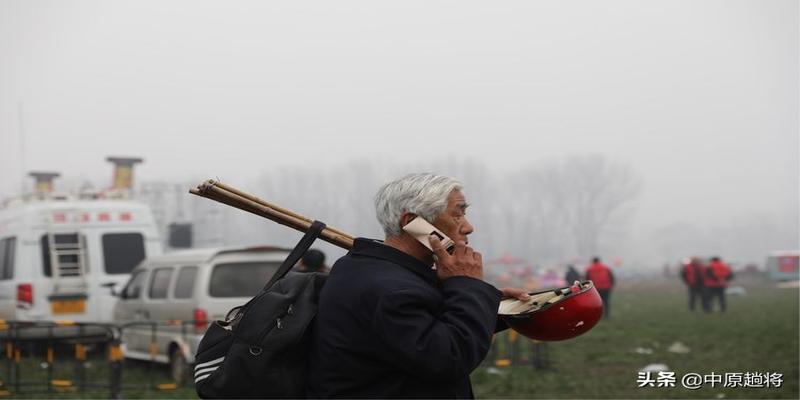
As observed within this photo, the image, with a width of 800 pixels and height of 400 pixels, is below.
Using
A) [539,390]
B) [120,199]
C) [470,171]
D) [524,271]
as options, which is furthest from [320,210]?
[539,390]

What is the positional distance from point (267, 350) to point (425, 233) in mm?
620

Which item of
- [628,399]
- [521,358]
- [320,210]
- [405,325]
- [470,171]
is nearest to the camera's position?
[405,325]

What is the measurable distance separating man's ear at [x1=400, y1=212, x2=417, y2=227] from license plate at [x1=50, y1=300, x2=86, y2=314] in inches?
560

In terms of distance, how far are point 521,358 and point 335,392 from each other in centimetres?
1203

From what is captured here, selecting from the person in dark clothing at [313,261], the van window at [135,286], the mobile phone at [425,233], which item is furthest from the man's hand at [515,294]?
the van window at [135,286]

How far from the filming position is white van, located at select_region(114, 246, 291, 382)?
12.7 m

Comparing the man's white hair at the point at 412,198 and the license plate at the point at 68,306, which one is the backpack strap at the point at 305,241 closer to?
the man's white hair at the point at 412,198

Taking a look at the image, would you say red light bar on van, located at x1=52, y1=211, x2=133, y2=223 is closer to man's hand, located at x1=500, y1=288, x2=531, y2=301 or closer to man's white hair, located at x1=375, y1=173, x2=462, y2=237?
man's hand, located at x1=500, y1=288, x2=531, y2=301

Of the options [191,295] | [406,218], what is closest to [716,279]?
[191,295]

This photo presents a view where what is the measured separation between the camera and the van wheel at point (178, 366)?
41.5 feet

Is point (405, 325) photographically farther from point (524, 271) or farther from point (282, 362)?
point (524, 271)

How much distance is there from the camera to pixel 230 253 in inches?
515

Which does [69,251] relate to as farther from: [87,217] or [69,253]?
[87,217]

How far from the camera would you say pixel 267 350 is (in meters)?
3.32
